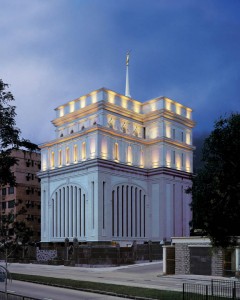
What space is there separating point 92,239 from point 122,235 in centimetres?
685

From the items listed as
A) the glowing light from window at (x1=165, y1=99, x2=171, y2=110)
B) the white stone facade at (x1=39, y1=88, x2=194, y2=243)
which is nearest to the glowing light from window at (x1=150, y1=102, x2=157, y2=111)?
the white stone facade at (x1=39, y1=88, x2=194, y2=243)

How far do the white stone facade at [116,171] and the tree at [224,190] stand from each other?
6145cm

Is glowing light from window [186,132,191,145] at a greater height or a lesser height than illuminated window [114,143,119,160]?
greater

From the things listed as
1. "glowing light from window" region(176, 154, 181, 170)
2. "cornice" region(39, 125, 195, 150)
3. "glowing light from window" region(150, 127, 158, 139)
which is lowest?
"glowing light from window" region(176, 154, 181, 170)

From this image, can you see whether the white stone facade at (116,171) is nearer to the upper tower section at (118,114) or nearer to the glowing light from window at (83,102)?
the upper tower section at (118,114)

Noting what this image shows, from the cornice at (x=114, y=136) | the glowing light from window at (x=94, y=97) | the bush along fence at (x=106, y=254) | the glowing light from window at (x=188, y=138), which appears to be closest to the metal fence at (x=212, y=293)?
the bush along fence at (x=106, y=254)

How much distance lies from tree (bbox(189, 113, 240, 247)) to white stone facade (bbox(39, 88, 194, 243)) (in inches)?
2419

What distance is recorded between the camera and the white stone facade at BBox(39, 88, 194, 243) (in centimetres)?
8681

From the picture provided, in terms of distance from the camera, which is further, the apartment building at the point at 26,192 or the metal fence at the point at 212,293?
the apartment building at the point at 26,192

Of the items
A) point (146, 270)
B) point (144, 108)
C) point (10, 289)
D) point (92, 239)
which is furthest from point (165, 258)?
point (144, 108)

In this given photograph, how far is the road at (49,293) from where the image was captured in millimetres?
29891

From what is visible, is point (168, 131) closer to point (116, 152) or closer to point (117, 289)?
point (116, 152)

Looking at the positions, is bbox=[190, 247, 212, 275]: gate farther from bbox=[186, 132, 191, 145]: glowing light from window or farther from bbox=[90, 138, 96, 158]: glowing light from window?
bbox=[186, 132, 191, 145]: glowing light from window

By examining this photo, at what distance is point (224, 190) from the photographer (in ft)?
74.1
